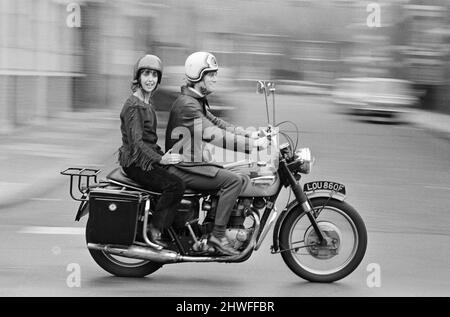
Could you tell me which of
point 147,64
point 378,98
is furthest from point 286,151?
point 378,98

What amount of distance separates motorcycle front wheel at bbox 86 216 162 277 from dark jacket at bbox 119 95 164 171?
717 millimetres

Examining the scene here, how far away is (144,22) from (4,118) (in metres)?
4.70

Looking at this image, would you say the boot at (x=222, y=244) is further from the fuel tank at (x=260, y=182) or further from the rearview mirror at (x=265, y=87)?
the rearview mirror at (x=265, y=87)

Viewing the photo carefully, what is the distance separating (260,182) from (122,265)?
1.17m

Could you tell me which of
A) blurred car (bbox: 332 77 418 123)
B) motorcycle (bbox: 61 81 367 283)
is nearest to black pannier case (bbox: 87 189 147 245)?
motorcycle (bbox: 61 81 367 283)

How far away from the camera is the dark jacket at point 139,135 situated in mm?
6559

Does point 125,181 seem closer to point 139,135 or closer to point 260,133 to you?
point 139,135

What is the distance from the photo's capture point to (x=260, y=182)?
674 cm

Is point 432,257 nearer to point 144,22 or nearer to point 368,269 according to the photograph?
point 368,269

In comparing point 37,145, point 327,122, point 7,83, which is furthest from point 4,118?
point 327,122

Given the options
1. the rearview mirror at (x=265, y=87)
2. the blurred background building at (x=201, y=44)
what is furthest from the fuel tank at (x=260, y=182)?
the blurred background building at (x=201, y=44)

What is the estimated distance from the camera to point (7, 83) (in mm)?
18219

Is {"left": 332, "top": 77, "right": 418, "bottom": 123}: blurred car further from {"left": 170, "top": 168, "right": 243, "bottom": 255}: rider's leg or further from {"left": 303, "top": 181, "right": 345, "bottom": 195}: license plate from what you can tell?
{"left": 170, "top": 168, "right": 243, "bottom": 255}: rider's leg

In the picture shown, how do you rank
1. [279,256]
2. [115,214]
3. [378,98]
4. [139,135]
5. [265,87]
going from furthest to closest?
[378,98], [279,256], [115,214], [139,135], [265,87]
